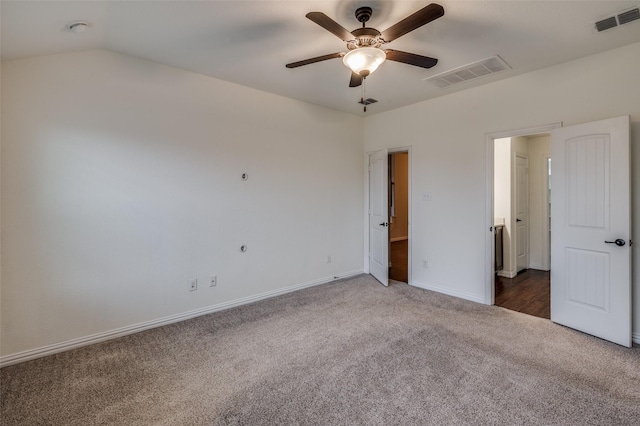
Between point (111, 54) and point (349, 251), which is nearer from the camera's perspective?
point (111, 54)

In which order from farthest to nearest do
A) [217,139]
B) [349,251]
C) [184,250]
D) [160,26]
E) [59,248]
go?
[349,251], [217,139], [184,250], [59,248], [160,26]

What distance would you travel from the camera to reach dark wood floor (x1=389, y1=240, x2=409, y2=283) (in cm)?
509

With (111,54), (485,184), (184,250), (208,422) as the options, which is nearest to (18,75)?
(111,54)

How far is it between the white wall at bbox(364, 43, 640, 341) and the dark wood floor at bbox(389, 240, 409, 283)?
0.53m

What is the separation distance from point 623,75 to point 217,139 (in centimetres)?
406

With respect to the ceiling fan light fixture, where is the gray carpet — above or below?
below

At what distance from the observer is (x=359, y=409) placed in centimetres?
193

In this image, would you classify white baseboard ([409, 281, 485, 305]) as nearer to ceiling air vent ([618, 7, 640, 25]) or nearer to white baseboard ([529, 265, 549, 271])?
white baseboard ([529, 265, 549, 271])

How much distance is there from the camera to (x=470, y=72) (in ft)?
10.9

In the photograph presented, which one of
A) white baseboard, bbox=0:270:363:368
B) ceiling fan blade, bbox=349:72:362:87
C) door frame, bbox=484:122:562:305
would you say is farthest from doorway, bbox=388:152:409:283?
ceiling fan blade, bbox=349:72:362:87

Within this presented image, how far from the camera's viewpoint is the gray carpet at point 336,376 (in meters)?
1.89

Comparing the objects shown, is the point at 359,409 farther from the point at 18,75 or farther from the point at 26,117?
the point at 18,75

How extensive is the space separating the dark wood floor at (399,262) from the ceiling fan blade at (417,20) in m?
3.70

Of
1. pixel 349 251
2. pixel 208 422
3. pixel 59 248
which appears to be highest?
pixel 59 248
